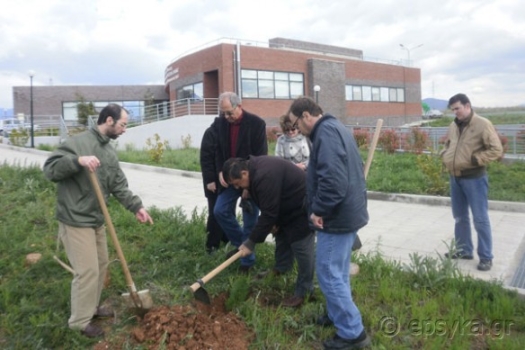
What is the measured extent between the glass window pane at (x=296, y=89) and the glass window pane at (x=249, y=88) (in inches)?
129

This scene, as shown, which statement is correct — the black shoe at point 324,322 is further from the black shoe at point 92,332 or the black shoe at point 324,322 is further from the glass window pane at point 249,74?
the glass window pane at point 249,74

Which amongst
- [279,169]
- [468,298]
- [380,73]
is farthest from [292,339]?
[380,73]

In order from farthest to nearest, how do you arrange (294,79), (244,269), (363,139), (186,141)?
1. (294,79)
2. (186,141)
3. (363,139)
4. (244,269)

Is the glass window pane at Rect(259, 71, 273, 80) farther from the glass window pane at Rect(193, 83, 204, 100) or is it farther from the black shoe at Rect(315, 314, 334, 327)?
the black shoe at Rect(315, 314, 334, 327)

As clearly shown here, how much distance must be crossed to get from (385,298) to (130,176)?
9.42 meters

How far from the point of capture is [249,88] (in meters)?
27.2

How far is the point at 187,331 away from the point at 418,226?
443 centimetres

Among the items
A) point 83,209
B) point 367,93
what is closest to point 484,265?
point 83,209

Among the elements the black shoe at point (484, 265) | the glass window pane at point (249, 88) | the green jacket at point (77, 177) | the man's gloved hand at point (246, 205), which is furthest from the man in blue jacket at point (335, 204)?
the glass window pane at point (249, 88)

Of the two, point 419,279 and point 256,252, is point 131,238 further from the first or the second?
point 419,279

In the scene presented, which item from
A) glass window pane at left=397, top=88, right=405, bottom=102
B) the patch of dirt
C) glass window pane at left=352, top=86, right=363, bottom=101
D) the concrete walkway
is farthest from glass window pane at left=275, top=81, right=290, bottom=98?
the patch of dirt

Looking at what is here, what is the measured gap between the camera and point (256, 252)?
4988mm

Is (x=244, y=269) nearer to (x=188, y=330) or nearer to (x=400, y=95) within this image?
(x=188, y=330)

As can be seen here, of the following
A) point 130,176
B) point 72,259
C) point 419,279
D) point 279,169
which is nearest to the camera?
point 72,259
